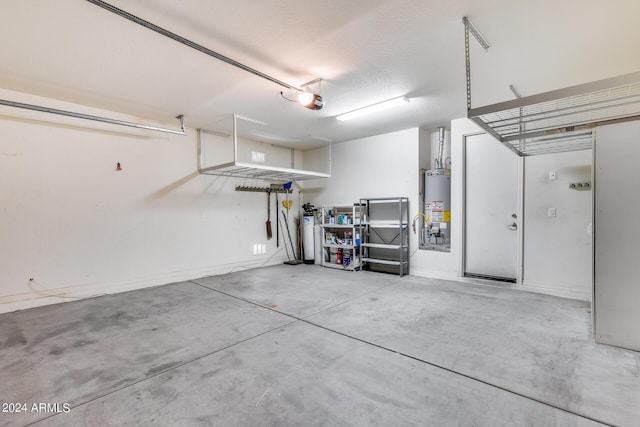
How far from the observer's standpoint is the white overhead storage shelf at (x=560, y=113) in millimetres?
1924

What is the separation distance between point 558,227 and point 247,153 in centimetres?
544

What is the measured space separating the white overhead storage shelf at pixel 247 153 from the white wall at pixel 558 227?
3.34m

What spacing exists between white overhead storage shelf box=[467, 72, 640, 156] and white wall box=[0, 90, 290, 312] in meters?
4.59

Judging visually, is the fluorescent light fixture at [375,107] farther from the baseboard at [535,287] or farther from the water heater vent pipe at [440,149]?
the baseboard at [535,287]

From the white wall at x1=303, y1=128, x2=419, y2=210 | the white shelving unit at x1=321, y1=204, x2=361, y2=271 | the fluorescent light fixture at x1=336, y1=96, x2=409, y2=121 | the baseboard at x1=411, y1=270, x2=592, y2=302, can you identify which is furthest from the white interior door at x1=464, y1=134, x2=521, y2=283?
the white shelving unit at x1=321, y1=204, x2=361, y2=271

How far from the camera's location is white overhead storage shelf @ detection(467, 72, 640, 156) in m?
1.92

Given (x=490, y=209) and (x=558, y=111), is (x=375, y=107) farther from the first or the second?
(x=490, y=209)

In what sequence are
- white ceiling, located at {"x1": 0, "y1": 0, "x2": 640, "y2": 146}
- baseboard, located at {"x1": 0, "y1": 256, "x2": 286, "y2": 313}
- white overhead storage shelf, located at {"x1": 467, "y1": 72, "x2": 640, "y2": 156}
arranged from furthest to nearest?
baseboard, located at {"x1": 0, "y1": 256, "x2": 286, "y2": 313}, white ceiling, located at {"x1": 0, "y1": 0, "x2": 640, "y2": 146}, white overhead storage shelf, located at {"x1": 467, "y1": 72, "x2": 640, "y2": 156}

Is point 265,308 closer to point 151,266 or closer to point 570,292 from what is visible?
point 151,266

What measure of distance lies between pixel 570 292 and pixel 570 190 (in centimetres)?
138

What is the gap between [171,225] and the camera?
16.0ft

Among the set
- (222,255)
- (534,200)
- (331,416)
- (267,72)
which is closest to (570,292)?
(534,200)

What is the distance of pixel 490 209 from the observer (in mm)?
4629

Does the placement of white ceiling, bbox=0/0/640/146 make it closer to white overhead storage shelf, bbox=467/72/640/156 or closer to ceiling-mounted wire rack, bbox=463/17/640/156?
ceiling-mounted wire rack, bbox=463/17/640/156
